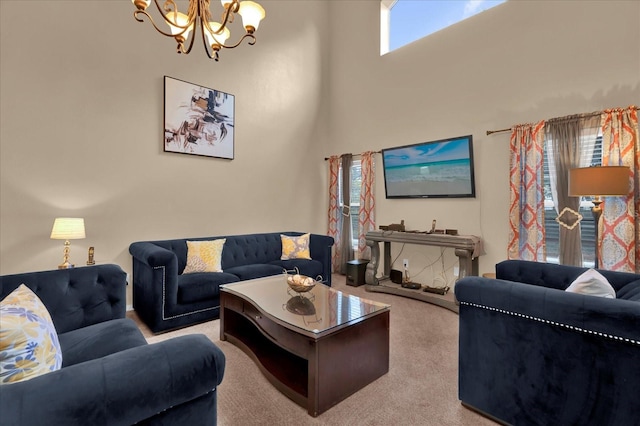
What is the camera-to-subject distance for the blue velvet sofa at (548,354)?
4.37 feet

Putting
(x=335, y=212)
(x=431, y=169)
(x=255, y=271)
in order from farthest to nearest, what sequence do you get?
(x=335, y=212)
(x=431, y=169)
(x=255, y=271)

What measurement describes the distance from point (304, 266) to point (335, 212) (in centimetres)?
165

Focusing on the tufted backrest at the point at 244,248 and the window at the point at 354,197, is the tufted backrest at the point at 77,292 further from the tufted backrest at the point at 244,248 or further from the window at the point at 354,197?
the window at the point at 354,197

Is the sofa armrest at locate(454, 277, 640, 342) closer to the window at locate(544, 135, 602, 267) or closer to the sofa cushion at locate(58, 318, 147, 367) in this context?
the sofa cushion at locate(58, 318, 147, 367)

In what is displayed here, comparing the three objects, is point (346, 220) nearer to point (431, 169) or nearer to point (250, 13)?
point (431, 169)

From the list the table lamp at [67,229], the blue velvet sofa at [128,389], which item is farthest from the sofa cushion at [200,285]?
the blue velvet sofa at [128,389]

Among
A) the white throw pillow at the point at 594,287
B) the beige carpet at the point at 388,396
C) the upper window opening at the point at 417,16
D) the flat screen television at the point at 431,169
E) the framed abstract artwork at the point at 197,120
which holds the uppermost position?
the upper window opening at the point at 417,16

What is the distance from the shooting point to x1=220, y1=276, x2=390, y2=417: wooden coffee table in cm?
186

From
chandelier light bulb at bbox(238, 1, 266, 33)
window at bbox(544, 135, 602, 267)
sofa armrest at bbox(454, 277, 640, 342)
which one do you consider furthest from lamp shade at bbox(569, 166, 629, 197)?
chandelier light bulb at bbox(238, 1, 266, 33)

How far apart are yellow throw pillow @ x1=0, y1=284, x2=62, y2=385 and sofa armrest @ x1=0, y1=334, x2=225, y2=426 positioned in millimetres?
245

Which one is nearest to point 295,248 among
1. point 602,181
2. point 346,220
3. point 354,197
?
point 346,220

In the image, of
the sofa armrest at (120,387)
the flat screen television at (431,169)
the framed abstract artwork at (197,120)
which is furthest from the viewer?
the flat screen television at (431,169)

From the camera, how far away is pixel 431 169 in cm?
441

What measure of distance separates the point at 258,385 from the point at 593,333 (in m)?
1.91
